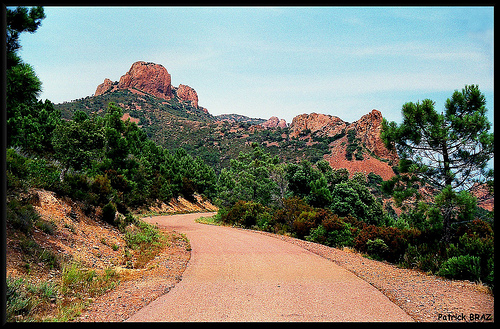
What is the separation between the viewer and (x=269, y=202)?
1073 inches

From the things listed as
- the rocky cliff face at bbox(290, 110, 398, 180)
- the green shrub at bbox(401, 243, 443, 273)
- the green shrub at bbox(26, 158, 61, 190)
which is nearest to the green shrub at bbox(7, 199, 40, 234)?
the green shrub at bbox(26, 158, 61, 190)

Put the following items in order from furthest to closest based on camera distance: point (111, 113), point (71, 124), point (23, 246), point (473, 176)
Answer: point (111, 113) < point (71, 124) < point (473, 176) < point (23, 246)

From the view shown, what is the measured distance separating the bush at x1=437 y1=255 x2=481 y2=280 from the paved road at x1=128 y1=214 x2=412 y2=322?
2592mm

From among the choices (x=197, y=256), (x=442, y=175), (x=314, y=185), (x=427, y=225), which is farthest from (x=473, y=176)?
(x=314, y=185)

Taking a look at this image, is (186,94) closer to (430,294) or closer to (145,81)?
(145,81)

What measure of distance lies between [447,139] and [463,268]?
386 centimetres

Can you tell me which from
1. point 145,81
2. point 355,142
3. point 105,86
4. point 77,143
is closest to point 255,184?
point 77,143

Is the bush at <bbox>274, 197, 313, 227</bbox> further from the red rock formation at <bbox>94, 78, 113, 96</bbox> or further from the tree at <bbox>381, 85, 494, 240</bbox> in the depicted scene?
the red rock formation at <bbox>94, 78, 113, 96</bbox>

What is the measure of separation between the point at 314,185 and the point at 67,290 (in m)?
18.7

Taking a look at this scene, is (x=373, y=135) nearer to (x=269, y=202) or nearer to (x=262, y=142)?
(x=262, y=142)

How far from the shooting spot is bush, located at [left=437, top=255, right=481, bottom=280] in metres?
7.34

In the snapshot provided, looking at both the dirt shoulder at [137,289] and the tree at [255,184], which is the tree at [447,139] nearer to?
the dirt shoulder at [137,289]

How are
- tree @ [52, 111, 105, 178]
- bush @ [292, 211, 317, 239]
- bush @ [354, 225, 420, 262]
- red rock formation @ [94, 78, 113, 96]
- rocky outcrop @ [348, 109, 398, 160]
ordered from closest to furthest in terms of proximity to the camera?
bush @ [354, 225, 420, 262], bush @ [292, 211, 317, 239], tree @ [52, 111, 105, 178], rocky outcrop @ [348, 109, 398, 160], red rock formation @ [94, 78, 113, 96]

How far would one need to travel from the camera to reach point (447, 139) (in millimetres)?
9055
